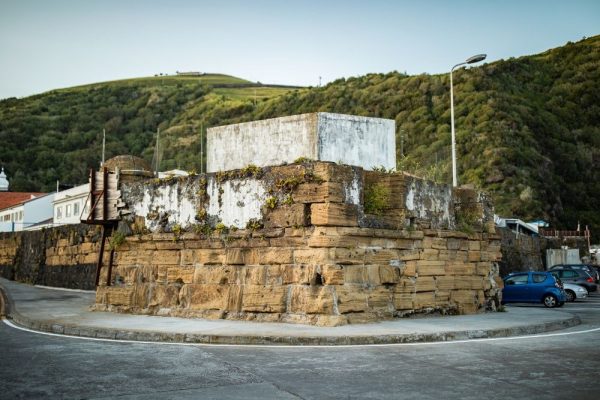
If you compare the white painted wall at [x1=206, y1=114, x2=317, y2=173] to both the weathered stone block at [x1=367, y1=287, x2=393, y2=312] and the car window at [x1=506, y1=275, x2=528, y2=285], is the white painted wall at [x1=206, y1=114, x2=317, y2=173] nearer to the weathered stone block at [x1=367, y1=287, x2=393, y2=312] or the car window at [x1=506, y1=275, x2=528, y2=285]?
the weathered stone block at [x1=367, y1=287, x2=393, y2=312]

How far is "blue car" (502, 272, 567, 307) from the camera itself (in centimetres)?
2245

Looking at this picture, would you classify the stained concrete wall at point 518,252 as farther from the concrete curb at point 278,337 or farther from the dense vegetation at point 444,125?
the concrete curb at point 278,337

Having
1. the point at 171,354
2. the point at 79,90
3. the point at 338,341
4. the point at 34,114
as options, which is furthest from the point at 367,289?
the point at 79,90

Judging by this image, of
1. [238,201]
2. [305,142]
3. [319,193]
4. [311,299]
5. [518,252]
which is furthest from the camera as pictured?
[518,252]

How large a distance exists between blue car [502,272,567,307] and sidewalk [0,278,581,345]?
24.5 ft

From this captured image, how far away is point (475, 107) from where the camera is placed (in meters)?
61.0

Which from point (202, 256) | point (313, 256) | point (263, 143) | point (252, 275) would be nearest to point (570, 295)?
point (263, 143)

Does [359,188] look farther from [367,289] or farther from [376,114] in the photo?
[376,114]

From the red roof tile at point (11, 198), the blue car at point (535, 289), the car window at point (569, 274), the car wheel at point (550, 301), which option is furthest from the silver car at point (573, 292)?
the red roof tile at point (11, 198)

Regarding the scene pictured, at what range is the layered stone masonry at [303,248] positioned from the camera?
1291 centimetres

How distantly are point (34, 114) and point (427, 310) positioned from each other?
95533 millimetres

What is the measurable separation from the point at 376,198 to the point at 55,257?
730 inches

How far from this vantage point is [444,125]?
197 feet

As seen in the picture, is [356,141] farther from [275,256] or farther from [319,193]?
[275,256]
